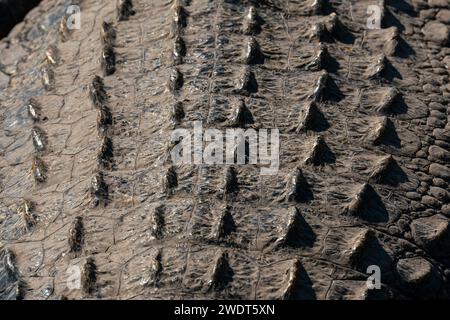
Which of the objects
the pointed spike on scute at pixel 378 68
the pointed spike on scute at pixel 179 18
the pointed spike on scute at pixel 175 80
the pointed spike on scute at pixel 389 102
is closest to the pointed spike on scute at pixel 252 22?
the pointed spike on scute at pixel 179 18

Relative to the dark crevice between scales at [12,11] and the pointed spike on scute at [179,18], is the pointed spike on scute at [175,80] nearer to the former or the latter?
the pointed spike on scute at [179,18]

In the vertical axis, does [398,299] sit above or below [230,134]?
below

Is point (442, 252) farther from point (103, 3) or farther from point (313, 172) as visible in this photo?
point (103, 3)

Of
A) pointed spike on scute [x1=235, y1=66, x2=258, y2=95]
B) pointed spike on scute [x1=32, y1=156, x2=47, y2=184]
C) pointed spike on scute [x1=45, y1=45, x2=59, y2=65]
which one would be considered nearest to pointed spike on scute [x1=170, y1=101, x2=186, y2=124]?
pointed spike on scute [x1=235, y1=66, x2=258, y2=95]

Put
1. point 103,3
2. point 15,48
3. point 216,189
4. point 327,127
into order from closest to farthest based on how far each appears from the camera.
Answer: point 216,189 → point 327,127 → point 103,3 → point 15,48
